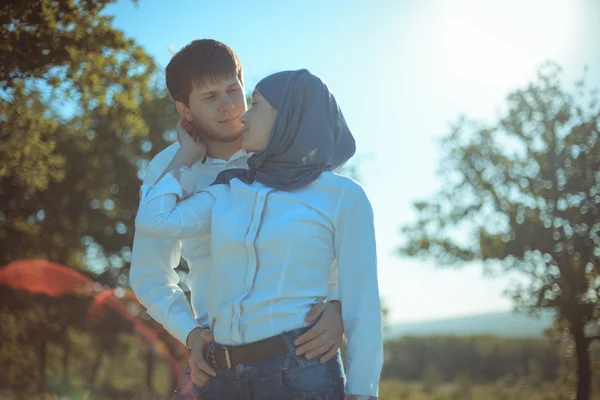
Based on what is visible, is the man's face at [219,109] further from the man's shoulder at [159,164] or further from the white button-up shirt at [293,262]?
the white button-up shirt at [293,262]

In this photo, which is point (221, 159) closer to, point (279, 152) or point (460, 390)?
point (279, 152)

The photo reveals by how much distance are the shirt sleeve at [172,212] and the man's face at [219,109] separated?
20.3 inches

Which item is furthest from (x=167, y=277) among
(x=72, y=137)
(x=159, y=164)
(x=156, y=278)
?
(x=72, y=137)

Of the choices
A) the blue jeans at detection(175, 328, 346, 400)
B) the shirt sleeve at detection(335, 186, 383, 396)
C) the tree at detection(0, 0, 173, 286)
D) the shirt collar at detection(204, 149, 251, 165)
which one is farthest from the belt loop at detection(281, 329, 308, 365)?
the tree at detection(0, 0, 173, 286)

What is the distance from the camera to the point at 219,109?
11.7 feet

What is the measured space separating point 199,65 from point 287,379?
1746 millimetres

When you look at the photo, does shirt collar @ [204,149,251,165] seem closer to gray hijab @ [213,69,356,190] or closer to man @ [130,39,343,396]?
man @ [130,39,343,396]

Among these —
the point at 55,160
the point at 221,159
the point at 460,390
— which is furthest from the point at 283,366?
the point at 460,390

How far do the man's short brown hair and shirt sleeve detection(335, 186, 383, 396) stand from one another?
3.83 feet

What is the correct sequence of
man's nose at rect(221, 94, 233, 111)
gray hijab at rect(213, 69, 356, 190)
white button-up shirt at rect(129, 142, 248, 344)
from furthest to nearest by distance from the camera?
man's nose at rect(221, 94, 233, 111), white button-up shirt at rect(129, 142, 248, 344), gray hijab at rect(213, 69, 356, 190)

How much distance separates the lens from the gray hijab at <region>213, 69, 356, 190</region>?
2.87 metres

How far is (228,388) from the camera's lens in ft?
9.02

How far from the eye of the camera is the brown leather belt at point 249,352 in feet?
8.78

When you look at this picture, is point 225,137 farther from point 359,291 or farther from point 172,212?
point 359,291
